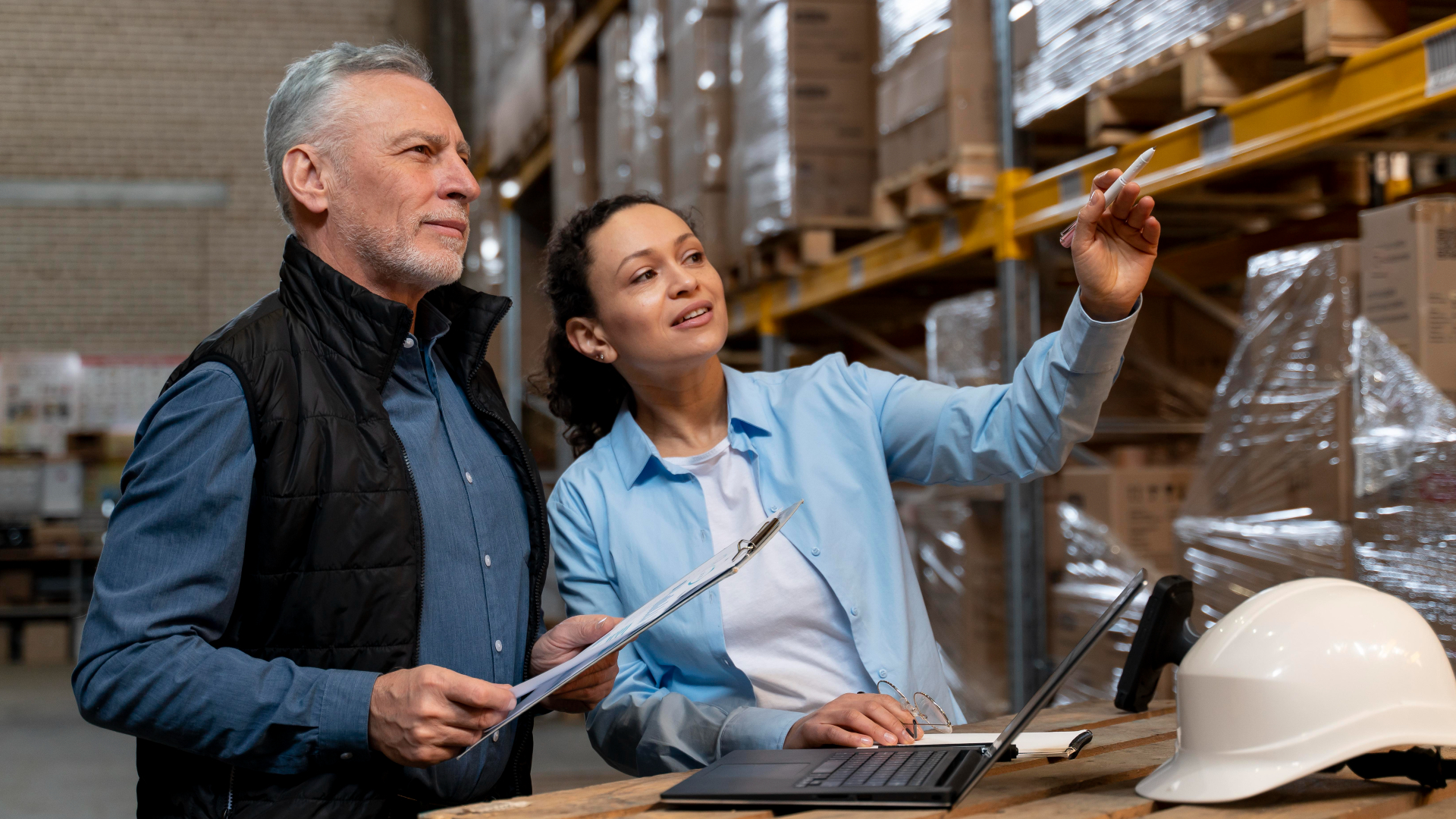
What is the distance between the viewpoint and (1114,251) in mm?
1795

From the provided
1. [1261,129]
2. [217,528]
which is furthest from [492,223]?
[217,528]

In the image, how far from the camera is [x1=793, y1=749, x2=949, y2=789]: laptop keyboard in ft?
4.59

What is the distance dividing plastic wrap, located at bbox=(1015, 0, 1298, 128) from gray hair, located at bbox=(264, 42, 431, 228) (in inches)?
74.5

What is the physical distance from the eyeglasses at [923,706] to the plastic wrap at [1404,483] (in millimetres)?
985

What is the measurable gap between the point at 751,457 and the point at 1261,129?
1.51 m

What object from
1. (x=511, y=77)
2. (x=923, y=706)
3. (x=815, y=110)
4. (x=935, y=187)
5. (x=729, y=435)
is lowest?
(x=923, y=706)

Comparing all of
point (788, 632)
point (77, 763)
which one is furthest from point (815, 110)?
point (77, 763)

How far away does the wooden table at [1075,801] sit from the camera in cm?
133

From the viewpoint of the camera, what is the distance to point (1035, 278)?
3904 millimetres

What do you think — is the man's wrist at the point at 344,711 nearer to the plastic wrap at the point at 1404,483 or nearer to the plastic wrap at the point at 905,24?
the plastic wrap at the point at 1404,483

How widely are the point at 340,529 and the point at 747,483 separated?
81 centimetres

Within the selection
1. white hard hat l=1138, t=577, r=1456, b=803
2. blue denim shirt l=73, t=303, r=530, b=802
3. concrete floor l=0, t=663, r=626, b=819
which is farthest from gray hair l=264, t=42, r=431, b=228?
concrete floor l=0, t=663, r=626, b=819

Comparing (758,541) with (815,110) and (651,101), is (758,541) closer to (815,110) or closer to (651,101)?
(815,110)

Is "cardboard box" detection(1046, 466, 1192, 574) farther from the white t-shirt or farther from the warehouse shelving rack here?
the white t-shirt
